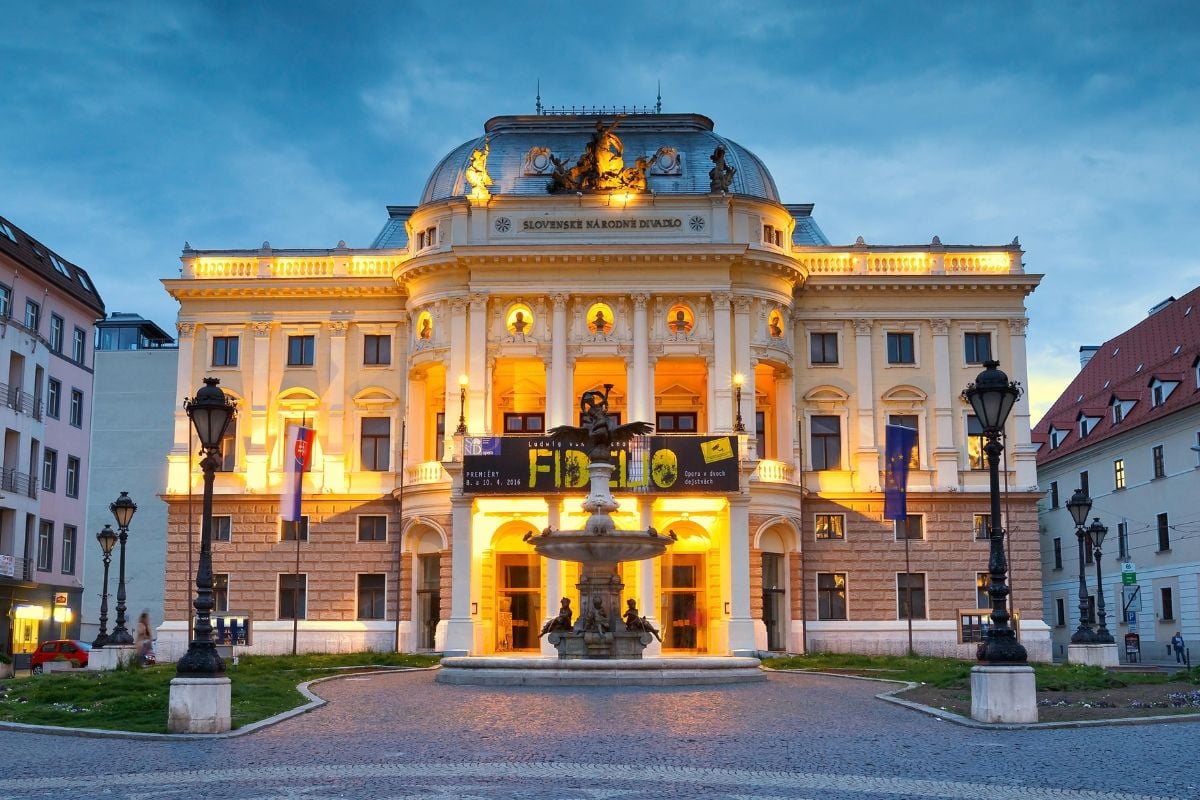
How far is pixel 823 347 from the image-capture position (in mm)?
56500

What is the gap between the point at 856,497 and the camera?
54688 millimetres

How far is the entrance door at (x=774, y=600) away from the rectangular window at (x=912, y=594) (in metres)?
4.53

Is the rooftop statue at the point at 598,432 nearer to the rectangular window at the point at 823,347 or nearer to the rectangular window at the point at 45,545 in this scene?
the rectangular window at the point at 823,347

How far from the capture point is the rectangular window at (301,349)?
5656 centimetres

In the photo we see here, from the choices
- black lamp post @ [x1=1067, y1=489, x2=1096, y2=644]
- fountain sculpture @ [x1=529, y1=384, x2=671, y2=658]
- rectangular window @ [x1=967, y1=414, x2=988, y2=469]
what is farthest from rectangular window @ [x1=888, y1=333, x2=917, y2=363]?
fountain sculpture @ [x1=529, y1=384, x2=671, y2=658]

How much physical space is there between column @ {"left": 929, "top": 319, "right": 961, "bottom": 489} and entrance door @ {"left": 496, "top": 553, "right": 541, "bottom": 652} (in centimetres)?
1616

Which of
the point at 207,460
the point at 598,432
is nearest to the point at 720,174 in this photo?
the point at 598,432

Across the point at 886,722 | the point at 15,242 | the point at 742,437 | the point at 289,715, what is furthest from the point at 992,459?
the point at 15,242

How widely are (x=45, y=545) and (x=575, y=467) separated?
84.9 feet

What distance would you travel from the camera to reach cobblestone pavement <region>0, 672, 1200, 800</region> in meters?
15.1

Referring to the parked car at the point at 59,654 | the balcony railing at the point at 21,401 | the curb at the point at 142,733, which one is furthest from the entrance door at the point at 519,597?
the curb at the point at 142,733

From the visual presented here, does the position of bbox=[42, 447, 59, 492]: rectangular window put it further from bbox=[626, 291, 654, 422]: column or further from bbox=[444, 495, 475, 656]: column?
bbox=[626, 291, 654, 422]: column

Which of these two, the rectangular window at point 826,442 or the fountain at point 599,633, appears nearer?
the fountain at point 599,633

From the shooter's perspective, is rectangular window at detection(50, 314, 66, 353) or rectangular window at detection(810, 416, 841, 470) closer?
rectangular window at detection(810, 416, 841, 470)
